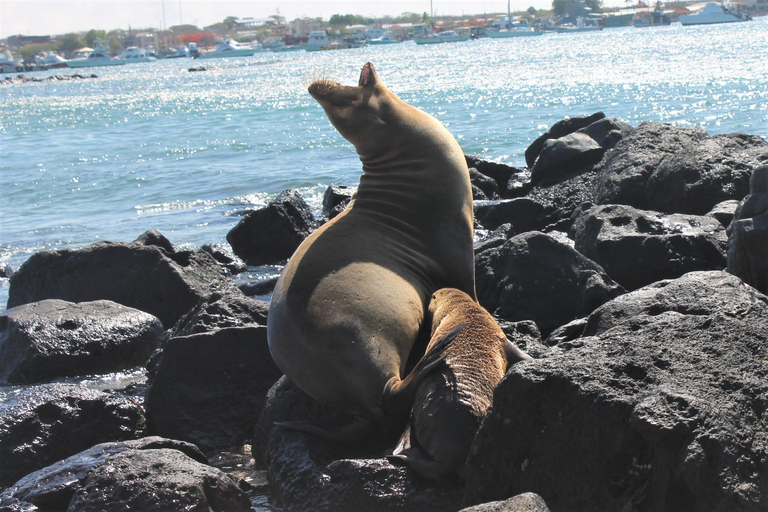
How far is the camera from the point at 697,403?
2.62 meters

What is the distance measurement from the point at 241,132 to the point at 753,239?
80.5 feet

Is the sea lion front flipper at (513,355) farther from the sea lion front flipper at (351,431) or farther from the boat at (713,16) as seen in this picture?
the boat at (713,16)

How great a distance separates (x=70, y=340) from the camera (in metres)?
6.15

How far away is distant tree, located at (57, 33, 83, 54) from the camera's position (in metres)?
146

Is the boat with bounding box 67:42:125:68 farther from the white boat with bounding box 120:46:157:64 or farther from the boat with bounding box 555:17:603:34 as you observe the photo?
the boat with bounding box 555:17:603:34

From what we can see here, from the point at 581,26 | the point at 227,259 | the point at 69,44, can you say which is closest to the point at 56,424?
the point at 227,259

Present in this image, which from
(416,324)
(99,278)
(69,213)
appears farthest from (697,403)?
(69,213)

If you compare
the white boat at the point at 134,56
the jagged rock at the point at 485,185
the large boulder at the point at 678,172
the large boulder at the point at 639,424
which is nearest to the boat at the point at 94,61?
the white boat at the point at 134,56

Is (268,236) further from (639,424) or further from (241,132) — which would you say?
(241,132)

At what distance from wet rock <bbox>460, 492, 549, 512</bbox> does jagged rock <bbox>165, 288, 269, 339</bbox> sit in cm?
312

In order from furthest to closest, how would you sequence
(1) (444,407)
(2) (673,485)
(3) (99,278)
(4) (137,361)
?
(3) (99,278)
(4) (137,361)
(1) (444,407)
(2) (673,485)

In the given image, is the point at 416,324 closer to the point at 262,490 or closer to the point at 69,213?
the point at 262,490

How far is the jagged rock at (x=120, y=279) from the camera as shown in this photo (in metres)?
7.25

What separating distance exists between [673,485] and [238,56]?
122159 mm
